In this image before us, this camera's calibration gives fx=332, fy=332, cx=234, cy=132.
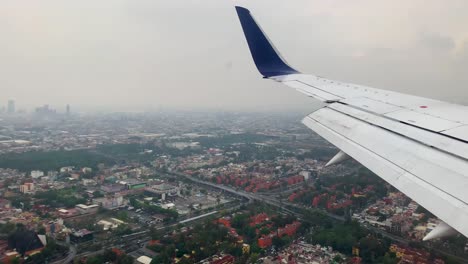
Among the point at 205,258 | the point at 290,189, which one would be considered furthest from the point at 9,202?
the point at 290,189

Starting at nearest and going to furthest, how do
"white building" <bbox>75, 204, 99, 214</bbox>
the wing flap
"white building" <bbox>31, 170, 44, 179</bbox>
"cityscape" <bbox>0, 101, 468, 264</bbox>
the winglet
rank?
1. the wing flap
2. the winglet
3. "cityscape" <bbox>0, 101, 468, 264</bbox>
4. "white building" <bbox>75, 204, 99, 214</bbox>
5. "white building" <bbox>31, 170, 44, 179</bbox>

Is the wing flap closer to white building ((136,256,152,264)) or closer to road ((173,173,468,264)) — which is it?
road ((173,173,468,264))

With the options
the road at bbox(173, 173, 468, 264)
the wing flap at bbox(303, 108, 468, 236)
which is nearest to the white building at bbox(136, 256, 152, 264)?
the road at bbox(173, 173, 468, 264)

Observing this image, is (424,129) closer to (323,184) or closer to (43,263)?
(43,263)

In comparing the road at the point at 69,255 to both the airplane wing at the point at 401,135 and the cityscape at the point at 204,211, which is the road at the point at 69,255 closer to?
the cityscape at the point at 204,211

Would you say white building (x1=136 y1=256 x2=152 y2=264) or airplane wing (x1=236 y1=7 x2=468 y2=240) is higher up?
airplane wing (x1=236 y1=7 x2=468 y2=240)

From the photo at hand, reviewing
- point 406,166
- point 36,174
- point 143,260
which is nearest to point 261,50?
point 406,166

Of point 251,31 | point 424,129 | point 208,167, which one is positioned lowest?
point 208,167

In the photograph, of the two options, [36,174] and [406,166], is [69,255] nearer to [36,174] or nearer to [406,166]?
[406,166]
